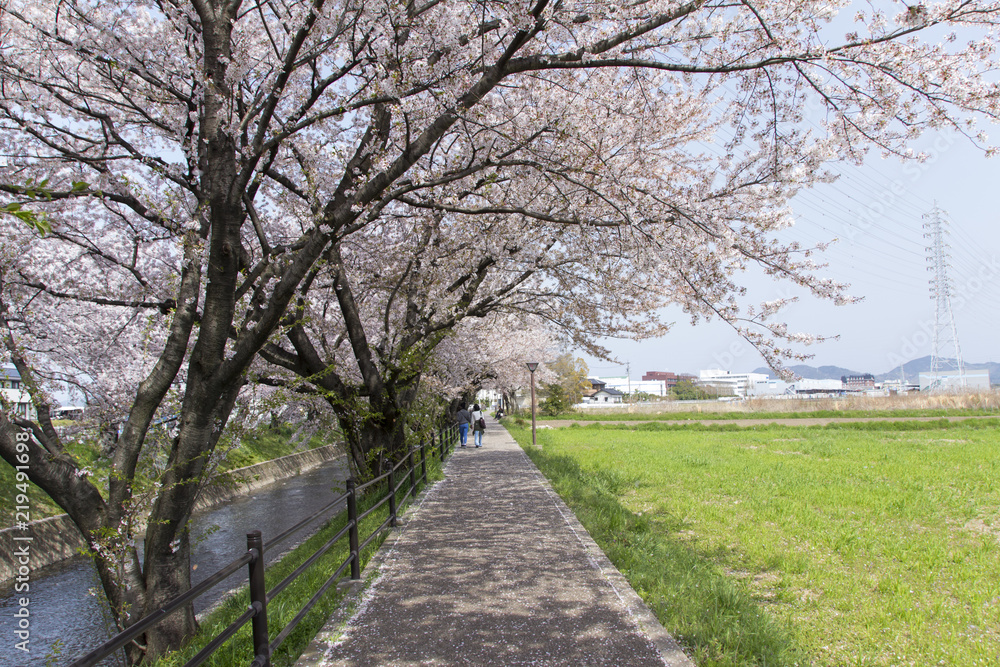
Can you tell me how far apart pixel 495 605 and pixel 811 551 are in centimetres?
366

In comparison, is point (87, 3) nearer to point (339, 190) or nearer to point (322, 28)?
point (322, 28)

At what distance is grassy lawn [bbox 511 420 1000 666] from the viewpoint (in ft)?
13.1

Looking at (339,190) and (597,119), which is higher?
(597,119)

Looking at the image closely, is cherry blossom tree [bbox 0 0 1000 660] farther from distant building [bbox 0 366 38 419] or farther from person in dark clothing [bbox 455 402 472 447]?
person in dark clothing [bbox 455 402 472 447]

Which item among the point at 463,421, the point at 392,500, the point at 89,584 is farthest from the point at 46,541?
the point at 463,421

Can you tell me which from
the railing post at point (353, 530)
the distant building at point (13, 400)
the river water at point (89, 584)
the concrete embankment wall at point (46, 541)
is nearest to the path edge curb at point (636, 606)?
the railing post at point (353, 530)

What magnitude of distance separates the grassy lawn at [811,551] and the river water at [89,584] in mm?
4005

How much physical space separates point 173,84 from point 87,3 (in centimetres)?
111

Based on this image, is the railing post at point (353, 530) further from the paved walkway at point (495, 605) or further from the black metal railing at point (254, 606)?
the paved walkway at point (495, 605)

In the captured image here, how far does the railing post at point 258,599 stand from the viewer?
11.2 feet

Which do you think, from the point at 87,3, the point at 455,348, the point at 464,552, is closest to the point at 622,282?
the point at 464,552

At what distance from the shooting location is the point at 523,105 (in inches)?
285

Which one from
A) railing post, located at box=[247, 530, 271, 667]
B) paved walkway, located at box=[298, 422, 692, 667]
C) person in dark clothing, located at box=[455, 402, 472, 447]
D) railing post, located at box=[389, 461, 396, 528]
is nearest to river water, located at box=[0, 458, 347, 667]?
railing post, located at box=[389, 461, 396, 528]

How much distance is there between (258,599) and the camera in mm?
3471
